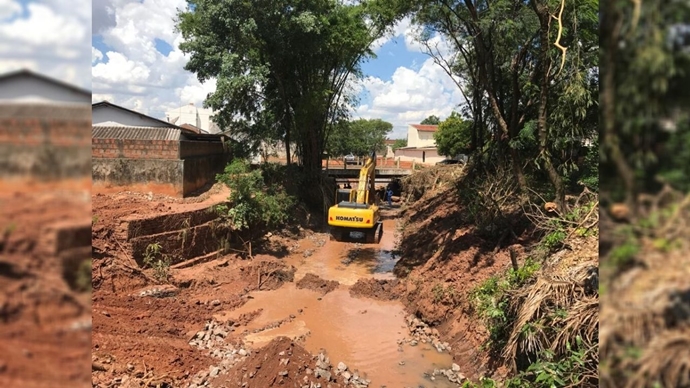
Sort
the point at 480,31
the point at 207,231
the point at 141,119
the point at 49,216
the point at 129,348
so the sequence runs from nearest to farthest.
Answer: the point at 49,216 < the point at 129,348 < the point at 480,31 < the point at 207,231 < the point at 141,119

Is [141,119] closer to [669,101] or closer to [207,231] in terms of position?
[207,231]

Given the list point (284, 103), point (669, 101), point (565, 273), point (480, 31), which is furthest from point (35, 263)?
point (284, 103)

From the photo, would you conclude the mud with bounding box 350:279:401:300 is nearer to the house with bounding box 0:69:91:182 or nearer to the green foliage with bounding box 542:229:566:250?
the green foliage with bounding box 542:229:566:250

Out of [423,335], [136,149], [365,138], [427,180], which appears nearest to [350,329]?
[423,335]

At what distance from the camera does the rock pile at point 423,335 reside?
8055mm

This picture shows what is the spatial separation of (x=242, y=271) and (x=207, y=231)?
5.16 feet

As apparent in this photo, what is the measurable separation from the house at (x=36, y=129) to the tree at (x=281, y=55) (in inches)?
499

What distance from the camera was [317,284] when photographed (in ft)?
37.5

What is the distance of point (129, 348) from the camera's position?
6.84m

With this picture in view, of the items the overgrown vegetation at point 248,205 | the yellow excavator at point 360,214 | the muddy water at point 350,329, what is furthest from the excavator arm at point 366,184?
the muddy water at point 350,329

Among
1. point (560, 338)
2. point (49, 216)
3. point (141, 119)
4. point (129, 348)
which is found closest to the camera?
point (49, 216)

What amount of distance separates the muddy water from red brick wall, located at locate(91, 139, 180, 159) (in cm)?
518

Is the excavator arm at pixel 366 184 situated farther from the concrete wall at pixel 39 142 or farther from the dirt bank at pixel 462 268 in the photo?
the concrete wall at pixel 39 142

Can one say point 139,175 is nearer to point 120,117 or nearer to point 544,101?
point 120,117
